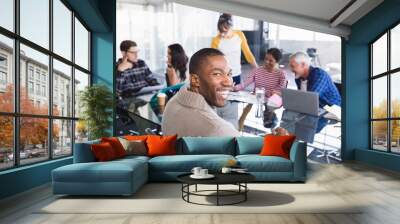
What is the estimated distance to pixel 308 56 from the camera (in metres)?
9.30

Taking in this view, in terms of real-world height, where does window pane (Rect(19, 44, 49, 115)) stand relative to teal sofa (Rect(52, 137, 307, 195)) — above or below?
above

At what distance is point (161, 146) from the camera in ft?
21.7

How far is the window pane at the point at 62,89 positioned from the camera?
6566 mm

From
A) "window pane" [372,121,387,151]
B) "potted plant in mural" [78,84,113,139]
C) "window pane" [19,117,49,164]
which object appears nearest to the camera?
"window pane" [19,117,49,164]

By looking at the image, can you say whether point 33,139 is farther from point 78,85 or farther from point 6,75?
point 78,85

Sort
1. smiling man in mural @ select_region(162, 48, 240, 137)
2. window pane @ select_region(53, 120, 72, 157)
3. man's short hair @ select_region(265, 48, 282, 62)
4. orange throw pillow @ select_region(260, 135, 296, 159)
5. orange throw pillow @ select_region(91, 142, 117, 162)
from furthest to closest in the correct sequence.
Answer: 1. man's short hair @ select_region(265, 48, 282, 62)
2. smiling man in mural @ select_region(162, 48, 240, 137)
3. window pane @ select_region(53, 120, 72, 157)
4. orange throw pillow @ select_region(260, 135, 296, 159)
5. orange throw pillow @ select_region(91, 142, 117, 162)

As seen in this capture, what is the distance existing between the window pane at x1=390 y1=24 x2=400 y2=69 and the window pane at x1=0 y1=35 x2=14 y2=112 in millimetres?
7280

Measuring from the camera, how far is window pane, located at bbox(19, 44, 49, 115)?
5.37 meters

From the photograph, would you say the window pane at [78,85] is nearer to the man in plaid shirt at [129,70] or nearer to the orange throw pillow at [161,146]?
the man in plaid shirt at [129,70]

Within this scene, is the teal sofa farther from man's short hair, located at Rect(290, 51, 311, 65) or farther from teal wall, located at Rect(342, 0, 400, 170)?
teal wall, located at Rect(342, 0, 400, 170)

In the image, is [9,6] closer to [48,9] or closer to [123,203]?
[48,9]

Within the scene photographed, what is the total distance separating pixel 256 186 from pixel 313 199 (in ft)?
Answer: 3.63

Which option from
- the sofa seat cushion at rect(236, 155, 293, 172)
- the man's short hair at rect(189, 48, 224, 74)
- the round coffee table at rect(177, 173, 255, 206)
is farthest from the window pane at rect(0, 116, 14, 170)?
the man's short hair at rect(189, 48, 224, 74)

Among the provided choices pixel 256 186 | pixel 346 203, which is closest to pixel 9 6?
pixel 256 186
